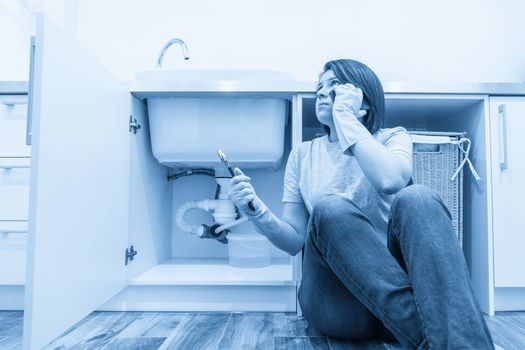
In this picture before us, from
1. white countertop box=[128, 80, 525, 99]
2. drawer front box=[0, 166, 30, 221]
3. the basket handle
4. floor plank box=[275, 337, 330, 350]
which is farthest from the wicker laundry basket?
drawer front box=[0, 166, 30, 221]

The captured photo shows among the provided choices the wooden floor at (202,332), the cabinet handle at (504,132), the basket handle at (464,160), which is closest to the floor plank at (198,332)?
the wooden floor at (202,332)

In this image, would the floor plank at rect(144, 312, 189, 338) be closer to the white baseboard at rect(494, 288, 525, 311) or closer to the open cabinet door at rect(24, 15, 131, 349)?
the open cabinet door at rect(24, 15, 131, 349)

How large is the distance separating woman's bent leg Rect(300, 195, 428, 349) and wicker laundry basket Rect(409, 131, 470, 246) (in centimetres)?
45

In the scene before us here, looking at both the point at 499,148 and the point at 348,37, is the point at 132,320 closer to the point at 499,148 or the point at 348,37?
the point at 499,148

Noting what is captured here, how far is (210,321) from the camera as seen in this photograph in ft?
3.20

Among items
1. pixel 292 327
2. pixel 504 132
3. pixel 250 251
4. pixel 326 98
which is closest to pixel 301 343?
pixel 292 327

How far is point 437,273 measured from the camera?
0.56 metres

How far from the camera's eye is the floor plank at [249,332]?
810mm

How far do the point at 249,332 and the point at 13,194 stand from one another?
79 centimetres

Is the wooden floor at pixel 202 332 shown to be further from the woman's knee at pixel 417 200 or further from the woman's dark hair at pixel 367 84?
the woman's dark hair at pixel 367 84

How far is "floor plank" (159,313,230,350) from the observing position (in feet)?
2.66

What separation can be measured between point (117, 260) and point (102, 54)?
1.07 meters

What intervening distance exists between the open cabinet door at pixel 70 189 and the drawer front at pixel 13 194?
309mm

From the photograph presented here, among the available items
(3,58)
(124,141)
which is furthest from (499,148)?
(3,58)
